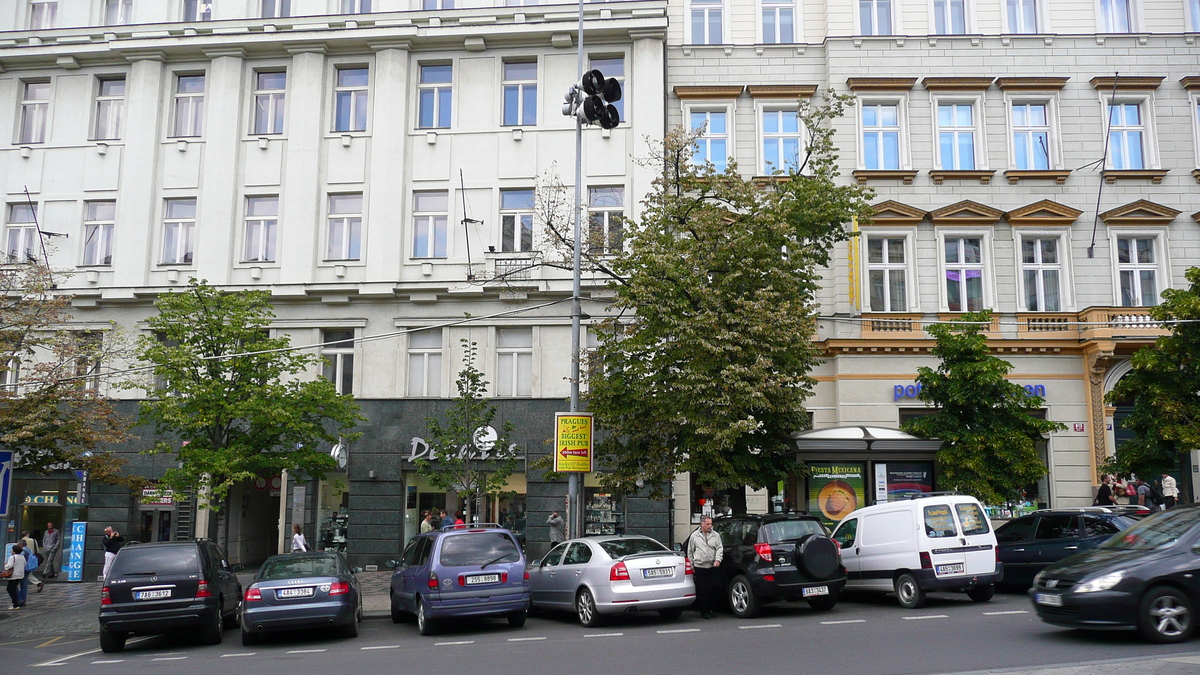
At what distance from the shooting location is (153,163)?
94.6ft

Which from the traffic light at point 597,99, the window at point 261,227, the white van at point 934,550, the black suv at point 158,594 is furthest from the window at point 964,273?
the black suv at point 158,594

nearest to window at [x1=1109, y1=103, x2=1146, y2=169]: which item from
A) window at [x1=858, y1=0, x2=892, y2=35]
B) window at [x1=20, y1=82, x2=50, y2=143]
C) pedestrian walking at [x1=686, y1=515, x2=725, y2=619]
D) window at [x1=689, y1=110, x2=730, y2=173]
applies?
window at [x1=858, y1=0, x2=892, y2=35]

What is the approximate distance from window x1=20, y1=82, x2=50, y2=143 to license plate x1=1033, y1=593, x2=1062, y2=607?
3094cm

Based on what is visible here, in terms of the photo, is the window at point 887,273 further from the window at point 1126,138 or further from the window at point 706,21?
the window at point 706,21

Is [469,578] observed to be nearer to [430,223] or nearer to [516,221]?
[516,221]

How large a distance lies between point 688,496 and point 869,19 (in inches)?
617

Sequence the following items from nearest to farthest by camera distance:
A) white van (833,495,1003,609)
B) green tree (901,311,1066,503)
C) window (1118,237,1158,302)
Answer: white van (833,495,1003,609), green tree (901,311,1066,503), window (1118,237,1158,302)

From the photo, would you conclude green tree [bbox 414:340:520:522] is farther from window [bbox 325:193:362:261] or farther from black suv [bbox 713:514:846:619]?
black suv [bbox 713:514:846:619]

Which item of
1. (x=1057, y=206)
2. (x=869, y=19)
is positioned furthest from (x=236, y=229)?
(x=1057, y=206)

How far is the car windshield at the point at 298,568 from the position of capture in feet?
47.8

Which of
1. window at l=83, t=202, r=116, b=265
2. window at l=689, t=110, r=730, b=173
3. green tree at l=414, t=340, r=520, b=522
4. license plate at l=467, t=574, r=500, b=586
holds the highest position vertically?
window at l=689, t=110, r=730, b=173

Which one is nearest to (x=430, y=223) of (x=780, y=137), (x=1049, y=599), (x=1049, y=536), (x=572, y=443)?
(x=780, y=137)

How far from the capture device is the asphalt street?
1020 centimetres

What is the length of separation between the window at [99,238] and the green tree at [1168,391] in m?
28.5
